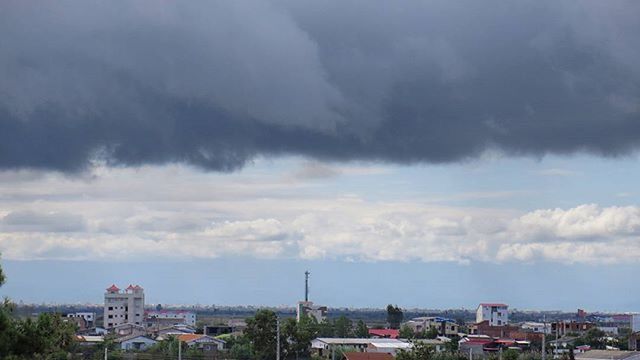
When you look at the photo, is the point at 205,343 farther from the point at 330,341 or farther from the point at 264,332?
the point at 264,332

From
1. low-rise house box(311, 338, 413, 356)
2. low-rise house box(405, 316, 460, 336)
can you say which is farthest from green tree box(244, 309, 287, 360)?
low-rise house box(405, 316, 460, 336)

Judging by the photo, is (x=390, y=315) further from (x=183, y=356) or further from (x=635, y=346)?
(x=183, y=356)

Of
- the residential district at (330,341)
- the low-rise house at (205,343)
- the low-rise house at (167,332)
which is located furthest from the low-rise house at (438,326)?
the low-rise house at (205,343)

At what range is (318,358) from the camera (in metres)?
92.8

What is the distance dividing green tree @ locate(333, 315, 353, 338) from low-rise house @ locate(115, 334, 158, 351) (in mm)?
29244

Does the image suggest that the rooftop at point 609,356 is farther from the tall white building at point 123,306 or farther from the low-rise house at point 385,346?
the tall white building at point 123,306

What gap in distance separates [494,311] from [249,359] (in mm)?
101382

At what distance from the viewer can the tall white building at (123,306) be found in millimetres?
182750

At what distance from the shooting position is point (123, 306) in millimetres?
184250

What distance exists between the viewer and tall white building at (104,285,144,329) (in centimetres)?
18275

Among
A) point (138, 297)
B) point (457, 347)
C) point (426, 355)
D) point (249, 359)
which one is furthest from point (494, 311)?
point (426, 355)

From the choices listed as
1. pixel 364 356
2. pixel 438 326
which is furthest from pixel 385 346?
pixel 438 326

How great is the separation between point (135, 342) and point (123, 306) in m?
58.6

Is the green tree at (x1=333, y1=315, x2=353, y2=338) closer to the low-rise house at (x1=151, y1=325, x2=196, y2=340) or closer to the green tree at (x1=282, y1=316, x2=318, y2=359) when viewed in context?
the low-rise house at (x1=151, y1=325, x2=196, y2=340)
